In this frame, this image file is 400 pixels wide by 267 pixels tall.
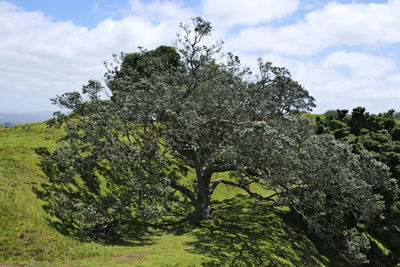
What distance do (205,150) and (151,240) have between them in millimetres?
10412

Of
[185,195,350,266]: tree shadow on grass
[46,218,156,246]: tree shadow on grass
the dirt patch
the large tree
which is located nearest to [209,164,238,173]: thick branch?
the large tree

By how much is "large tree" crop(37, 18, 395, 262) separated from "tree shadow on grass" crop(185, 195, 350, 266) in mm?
2934

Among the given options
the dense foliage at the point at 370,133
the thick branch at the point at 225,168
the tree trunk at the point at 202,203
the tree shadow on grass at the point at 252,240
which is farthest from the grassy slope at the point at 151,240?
the dense foliage at the point at 370,133

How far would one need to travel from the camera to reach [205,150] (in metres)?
33.4

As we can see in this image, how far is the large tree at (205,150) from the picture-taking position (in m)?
27.7

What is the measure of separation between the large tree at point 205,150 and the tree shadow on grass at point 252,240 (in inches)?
116

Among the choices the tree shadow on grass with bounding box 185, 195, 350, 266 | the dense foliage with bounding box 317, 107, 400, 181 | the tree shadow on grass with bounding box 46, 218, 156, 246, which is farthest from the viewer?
the dense foliage with bounding box 317, 107, 400, 181

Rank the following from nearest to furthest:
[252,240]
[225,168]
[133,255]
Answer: [133,255]
[252,240]
[225,168]

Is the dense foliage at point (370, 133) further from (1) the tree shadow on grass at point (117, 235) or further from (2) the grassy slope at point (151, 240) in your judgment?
(1) the tree shadow on grass at point (117, 235)

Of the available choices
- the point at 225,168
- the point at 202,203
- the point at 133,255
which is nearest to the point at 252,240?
the point at 202,203

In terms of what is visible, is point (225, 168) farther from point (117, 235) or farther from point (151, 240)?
point (117, 235)

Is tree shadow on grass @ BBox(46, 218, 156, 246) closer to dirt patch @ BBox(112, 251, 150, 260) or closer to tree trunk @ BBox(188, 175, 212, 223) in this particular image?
dirt patch @ BBox(112, 251, 150, 260)

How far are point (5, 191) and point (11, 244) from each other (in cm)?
640

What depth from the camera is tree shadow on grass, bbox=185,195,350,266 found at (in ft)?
89.8
